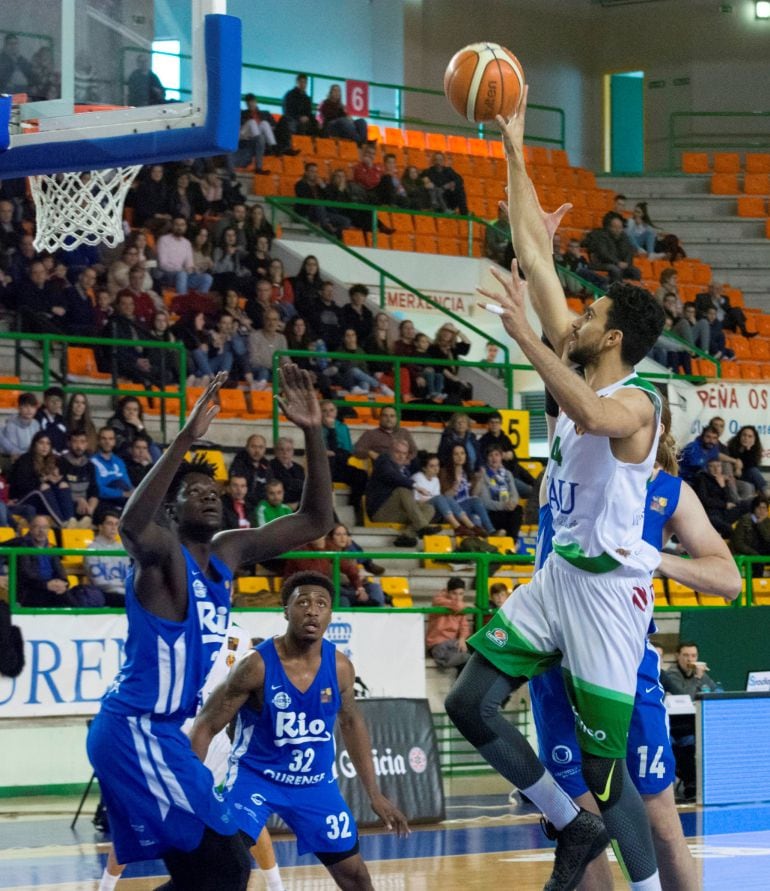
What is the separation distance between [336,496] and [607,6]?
1651cm

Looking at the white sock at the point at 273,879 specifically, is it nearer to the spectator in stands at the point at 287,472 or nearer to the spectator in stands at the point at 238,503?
the spectator in stands at the point at 238,503

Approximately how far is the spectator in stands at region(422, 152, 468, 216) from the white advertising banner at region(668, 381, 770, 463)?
5.09 meters

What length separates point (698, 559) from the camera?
614 centimetres

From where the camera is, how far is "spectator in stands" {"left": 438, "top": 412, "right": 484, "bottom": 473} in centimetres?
1703

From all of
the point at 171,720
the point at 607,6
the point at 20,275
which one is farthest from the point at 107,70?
the point at 607,6

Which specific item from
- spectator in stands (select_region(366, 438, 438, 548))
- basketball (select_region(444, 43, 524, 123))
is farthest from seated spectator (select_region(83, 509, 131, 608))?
basketball (select_region(444, 43, 524, 123))

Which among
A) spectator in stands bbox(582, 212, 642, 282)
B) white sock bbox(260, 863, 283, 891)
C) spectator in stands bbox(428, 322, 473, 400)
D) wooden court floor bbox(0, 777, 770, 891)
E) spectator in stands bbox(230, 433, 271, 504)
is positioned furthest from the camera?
spectator in stands bbox(582, 212, 642, 282)

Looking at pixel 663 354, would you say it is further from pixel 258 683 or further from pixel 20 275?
pixel 258 683

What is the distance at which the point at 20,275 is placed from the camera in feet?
51.9

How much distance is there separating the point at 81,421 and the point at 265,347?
10.9 feet

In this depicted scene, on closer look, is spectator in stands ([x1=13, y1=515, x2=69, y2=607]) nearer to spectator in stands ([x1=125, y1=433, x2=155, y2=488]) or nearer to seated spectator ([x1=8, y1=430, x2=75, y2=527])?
seated spectator ([x1=8, y1=430, x2=75, y2=527])

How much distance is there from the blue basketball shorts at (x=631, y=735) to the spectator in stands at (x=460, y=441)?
431 inches

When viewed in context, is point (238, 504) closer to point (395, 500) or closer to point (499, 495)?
point (395, 500)

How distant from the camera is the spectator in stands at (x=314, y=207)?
21.0 m
